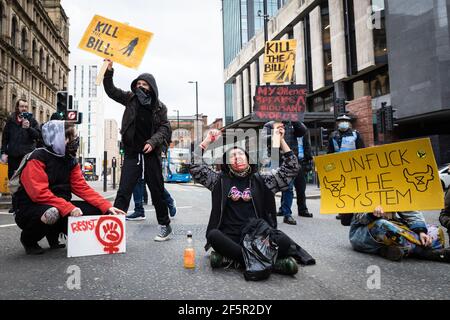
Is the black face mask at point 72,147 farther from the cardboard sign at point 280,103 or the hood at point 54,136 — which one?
the cardboard sign at point 280,103

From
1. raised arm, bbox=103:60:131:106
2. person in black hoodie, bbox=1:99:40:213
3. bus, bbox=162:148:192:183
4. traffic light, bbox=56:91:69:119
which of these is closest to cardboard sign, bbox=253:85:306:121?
raised arm, bbox=103:60:131:106

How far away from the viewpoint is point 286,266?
2836mm

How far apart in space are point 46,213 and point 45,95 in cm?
5720

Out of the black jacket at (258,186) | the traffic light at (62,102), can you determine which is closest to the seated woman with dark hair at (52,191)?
the black jacket at (258,186)

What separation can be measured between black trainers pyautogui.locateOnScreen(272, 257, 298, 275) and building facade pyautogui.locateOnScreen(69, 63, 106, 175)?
4246 inches

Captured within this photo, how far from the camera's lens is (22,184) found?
11.4ft

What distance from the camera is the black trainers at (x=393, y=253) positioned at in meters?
3.32

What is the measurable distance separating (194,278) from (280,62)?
7.16 m

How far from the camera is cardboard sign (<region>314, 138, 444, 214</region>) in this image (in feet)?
11.0

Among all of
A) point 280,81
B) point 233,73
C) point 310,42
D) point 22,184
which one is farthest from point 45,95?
point 22,184

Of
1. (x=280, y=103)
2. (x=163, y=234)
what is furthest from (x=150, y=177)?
(x=280, y=103)

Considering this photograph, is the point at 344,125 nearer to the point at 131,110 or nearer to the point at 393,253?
the point at 393,253

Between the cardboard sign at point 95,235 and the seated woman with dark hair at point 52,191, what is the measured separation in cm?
12
